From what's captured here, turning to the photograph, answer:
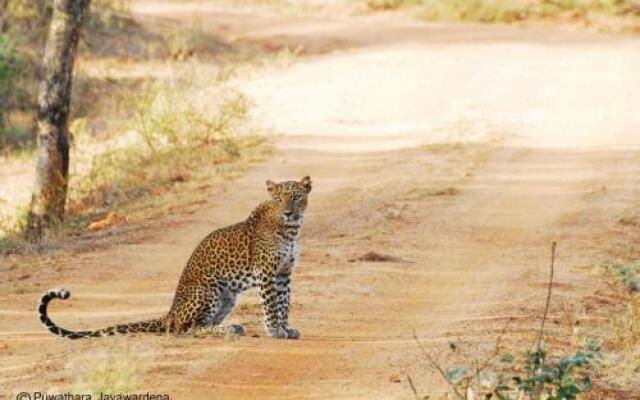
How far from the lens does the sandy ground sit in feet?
32.8

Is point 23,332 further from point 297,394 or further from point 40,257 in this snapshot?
point 40,257

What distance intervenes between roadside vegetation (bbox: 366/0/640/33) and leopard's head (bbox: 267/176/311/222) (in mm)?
31103

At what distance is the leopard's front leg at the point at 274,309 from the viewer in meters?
10.9

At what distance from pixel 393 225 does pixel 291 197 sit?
5953 millimetres

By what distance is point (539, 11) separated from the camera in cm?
4259

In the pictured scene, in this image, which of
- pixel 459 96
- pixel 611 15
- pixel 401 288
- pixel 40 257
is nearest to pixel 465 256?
pixel 401 288

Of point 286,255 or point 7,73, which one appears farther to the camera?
point 7,73

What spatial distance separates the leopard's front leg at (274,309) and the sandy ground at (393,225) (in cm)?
13

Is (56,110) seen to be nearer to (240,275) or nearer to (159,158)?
(159,158)

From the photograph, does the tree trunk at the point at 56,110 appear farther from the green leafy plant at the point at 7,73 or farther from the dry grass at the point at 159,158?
the green leafy plant at the point at 7,73

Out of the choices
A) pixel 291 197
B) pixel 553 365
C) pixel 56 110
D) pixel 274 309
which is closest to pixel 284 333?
pixel 274 309

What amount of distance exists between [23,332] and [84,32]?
75.6 ft

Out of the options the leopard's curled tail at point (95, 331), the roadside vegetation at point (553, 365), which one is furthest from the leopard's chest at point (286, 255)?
the roadside vegetation at point (553, 365)

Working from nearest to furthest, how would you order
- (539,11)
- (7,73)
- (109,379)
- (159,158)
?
(109,379)
(159,158)
(7,73)
(539,11)
